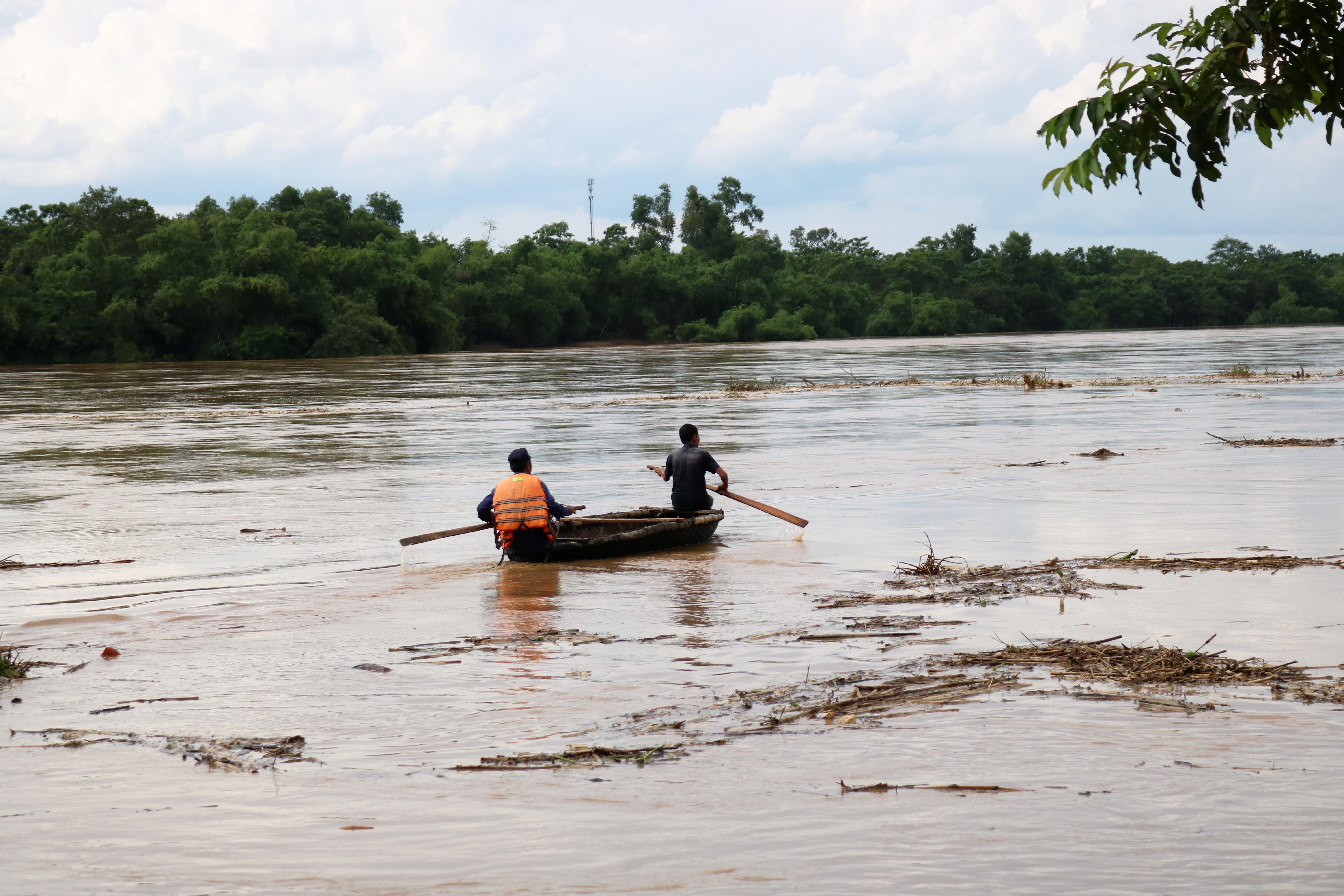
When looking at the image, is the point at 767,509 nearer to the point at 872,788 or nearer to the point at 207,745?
the point at 207,745

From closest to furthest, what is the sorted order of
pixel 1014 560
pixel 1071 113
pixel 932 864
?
pixel 1071 113, pixel 932 864, pixel 1014 560

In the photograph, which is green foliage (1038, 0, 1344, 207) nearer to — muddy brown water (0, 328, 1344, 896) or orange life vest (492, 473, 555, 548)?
muddy brown water (0, 328, 1344, 896)

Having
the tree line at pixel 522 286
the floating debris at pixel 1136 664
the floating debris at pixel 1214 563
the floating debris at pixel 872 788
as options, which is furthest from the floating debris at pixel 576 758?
the tree line at pixel 522 286

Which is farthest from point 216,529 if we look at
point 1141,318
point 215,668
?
point 1141,318

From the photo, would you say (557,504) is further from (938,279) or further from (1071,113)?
(938,279)

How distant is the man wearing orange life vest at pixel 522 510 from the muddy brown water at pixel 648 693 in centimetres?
31

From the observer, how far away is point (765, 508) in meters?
14.1

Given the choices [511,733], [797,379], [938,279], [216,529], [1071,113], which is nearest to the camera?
[1071,113]

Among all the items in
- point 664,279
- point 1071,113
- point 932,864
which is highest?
point 664,279

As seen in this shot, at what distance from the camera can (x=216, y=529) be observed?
15.5 meters

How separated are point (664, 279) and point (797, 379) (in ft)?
208

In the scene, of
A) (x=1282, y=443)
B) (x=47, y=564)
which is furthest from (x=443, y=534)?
(x=1282, y=443)

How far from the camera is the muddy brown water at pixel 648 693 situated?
200 inches

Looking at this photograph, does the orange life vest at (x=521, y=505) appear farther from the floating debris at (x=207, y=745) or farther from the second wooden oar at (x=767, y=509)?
the floating debris at (x=207, y=745)
